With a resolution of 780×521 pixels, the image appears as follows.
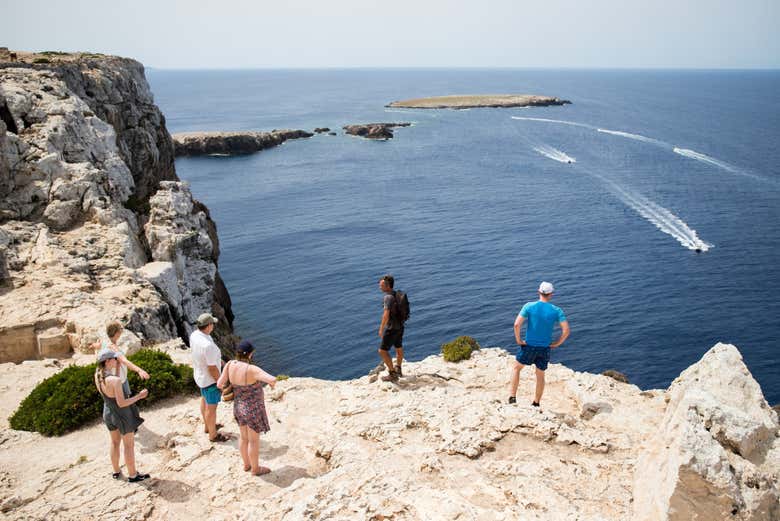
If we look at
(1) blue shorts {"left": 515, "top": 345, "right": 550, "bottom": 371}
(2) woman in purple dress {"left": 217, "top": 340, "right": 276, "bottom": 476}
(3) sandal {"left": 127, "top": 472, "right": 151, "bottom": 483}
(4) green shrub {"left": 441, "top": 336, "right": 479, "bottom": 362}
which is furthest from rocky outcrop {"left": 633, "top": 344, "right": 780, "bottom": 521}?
(4) green shrub {"left": 441, "top": 336, "right": 479, "bottom": 362}

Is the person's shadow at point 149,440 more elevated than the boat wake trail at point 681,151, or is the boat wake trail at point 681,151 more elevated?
the boat wake trail at point 681,151

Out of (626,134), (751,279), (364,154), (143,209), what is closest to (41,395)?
(143,209)

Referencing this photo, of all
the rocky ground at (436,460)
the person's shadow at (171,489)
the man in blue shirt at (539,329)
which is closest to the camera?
the rocky ground at (436,460)

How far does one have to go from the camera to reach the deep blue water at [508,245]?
43281 mm

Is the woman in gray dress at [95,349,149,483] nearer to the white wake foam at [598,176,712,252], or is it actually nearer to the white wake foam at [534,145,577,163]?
the white wake foam at [598,176,712,252]

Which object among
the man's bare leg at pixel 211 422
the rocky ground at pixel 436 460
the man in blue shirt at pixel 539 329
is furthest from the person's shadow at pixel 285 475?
the man in blue shirt at pixel 539 329

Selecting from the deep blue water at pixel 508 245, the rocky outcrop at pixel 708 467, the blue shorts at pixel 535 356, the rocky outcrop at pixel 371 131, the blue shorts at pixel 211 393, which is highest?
the rocky outcrop at pixel 371 131

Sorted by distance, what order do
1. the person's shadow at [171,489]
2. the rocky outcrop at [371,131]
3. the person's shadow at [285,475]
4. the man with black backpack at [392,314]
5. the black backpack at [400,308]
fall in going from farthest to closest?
the rocky outcrop at [371,131] < the black backpack at [400,308] < the man with black backpack at [392,314] < the person's shadow at [285,475] < the person's shadow at [171,489]

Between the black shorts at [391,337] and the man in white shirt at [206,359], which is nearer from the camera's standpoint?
the man in white shirt at [206,359]

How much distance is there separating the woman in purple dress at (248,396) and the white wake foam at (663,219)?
6016cm

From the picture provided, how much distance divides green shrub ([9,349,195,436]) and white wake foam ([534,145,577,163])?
101 metres

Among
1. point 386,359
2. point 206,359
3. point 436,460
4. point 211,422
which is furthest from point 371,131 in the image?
point 436,460

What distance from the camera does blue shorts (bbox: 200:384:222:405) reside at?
12.1 metres

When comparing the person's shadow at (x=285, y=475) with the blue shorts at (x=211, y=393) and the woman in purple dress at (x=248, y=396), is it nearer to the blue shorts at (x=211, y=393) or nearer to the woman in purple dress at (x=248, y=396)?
the woman in purple dress at (x=248, y=396)
